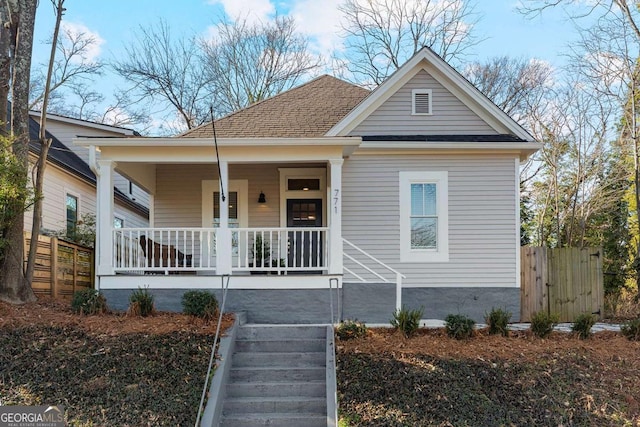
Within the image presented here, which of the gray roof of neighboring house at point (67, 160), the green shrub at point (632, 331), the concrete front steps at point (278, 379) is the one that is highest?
the gray roof of neighboring house at point (67, 160)

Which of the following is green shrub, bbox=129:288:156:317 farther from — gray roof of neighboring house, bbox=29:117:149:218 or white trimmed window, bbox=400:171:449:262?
gray roof of neighboring house, bbox=29:117:149:218

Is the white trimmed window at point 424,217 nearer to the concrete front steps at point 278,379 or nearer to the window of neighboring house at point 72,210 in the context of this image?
the concrete front steps at point 278,379

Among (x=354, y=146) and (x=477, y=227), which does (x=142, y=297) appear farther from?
(x=477, y=227)

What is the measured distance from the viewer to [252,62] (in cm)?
2605

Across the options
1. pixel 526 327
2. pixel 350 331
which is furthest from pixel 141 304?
pixel 526 327

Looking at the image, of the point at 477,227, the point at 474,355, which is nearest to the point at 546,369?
the point at 474,355

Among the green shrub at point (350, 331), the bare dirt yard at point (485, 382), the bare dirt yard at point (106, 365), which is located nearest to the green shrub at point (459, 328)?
the bare dirt yard at point (485, 382)

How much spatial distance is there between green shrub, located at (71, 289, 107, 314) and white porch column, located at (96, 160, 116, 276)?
85 centimetres

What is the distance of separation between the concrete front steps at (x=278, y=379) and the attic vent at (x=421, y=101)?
4922mm

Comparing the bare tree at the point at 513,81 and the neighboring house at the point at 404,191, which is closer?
the neighboring house at the point at 404,191

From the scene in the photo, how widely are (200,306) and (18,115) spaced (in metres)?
4.30

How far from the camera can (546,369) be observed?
6969 mm

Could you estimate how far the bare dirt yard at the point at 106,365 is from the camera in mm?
5914

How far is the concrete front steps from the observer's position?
629 centimetres
